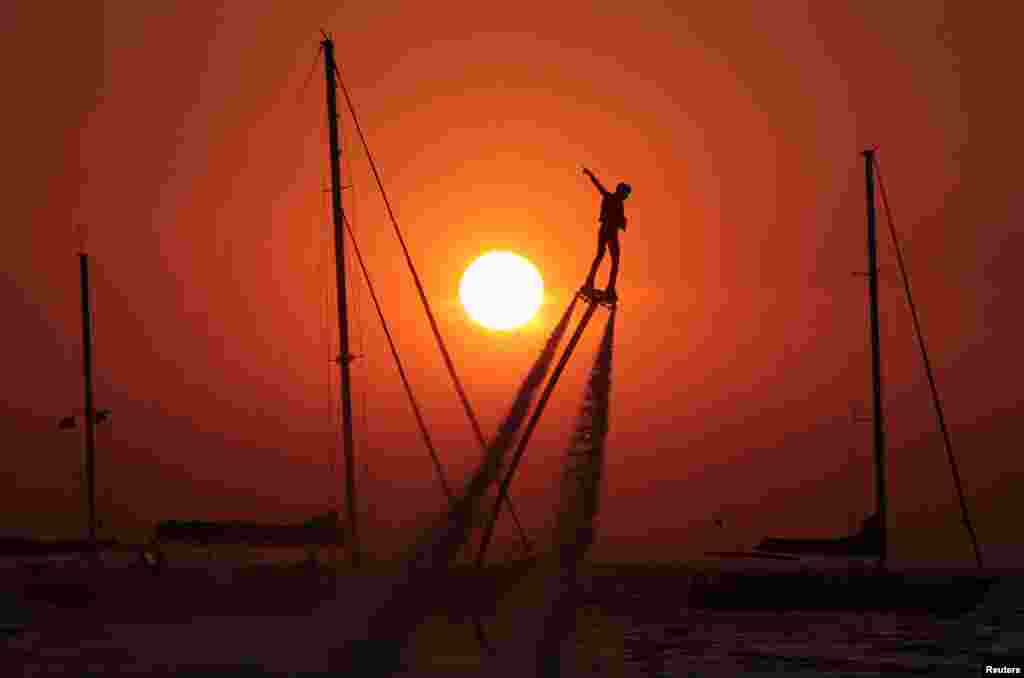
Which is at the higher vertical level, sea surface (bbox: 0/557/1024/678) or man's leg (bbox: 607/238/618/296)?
man's leg (bbox: 607/238/618/296)

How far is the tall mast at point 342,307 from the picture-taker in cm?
5781

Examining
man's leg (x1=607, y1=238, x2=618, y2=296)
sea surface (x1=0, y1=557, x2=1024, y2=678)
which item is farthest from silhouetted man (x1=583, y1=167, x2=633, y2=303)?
sea surface (x1=0, y1=557, x2=1024, y2=678)

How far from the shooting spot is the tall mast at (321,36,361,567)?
2276 inches

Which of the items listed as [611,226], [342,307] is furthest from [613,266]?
[342,307]

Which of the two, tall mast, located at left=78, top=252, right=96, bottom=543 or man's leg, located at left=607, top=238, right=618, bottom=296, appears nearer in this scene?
man's leg, located at left=607, top=238, right=618, bottom=296

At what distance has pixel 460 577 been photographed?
70688 mm

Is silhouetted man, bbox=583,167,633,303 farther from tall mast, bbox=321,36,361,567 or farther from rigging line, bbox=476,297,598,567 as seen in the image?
tall mast, bbox=321,36,361,567

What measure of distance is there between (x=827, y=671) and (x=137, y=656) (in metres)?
20.9

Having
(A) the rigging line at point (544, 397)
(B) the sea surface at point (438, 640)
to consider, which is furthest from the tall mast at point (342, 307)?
(A) the rigging line at point (544, 397)

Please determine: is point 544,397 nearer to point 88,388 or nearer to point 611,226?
point 611,226

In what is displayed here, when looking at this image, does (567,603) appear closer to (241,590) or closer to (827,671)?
(827,671)

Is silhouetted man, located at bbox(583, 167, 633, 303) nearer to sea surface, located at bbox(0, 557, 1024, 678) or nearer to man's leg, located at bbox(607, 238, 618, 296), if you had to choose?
man's leg, located at bbox(607, 238, 618, 296)

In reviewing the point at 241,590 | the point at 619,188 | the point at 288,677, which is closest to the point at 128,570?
the point at 241,590

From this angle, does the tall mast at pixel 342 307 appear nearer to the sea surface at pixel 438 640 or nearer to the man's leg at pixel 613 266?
the sea surface at pixel 438 640
